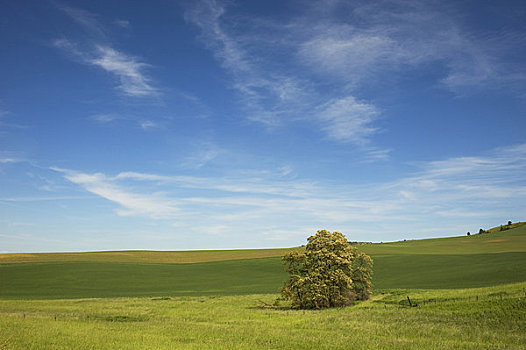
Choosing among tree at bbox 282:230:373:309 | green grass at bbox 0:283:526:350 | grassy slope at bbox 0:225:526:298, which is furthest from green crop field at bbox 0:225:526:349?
tree at bbox 282:230:373:309

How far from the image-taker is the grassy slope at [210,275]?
57969 millimetres

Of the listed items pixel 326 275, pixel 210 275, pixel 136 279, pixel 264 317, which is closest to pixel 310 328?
pixel 264 317

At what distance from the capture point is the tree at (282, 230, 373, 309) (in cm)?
3869

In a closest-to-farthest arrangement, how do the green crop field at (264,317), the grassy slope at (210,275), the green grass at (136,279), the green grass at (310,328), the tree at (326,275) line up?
1. the green grass at (310,328)
2. the green crop field at (264,317)
3. the tree at (326,275)
4. the grassy slope at (210,275)
5. the green grass at (136,279)

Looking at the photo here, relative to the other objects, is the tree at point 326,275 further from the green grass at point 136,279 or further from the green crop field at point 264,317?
the green grass at point 136,279

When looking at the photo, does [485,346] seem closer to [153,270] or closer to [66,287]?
[66,287]

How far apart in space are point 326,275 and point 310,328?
13.8 meters

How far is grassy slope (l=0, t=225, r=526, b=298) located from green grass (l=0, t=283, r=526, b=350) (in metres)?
23.7

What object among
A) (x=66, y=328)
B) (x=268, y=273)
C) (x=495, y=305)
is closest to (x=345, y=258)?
(x=495, y=305)

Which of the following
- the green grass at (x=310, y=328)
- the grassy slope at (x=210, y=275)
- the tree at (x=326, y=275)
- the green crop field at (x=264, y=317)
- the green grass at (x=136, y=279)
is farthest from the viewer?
the green grass at (x=136, y=279)

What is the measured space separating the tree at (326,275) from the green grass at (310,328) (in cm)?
397

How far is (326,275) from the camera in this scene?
38.8m

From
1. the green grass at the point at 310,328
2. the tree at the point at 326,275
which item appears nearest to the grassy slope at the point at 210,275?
the tree at the point at 326,275

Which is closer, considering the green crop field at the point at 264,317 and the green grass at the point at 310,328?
the green grass at the point at 310,328
